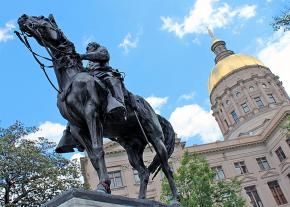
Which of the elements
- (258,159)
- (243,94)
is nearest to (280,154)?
(258,159)

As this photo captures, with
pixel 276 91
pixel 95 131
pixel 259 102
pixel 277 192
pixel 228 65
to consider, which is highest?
pixel 228 65

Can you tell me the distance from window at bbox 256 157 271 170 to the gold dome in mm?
24133

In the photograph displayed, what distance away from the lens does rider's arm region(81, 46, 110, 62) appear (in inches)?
263

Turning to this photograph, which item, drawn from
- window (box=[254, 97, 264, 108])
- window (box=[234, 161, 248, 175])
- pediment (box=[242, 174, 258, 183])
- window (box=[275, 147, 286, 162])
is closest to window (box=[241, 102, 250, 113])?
window (box=[254, 97, 264, 108])

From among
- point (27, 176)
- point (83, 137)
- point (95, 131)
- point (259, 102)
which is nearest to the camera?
point (95, 131)

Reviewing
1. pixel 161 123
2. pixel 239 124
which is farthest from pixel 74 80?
pixel 239 124

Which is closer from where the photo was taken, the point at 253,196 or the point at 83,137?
the point at 83,137

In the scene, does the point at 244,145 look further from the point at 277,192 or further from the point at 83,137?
the point at 83,137

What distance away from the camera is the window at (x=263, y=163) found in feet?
160

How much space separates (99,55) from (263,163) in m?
46.0

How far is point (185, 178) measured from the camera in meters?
28.2

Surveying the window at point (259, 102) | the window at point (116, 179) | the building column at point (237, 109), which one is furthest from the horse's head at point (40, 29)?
the window at point (259, 102)

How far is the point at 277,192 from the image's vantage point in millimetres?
46906

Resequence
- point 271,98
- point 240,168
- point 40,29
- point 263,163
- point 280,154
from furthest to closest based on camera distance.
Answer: point 271,98, point 263,163, point 280,154, point 240,168, point 40,29
